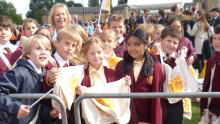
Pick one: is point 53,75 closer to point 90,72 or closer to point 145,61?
point 90,72

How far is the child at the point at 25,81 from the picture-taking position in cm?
292

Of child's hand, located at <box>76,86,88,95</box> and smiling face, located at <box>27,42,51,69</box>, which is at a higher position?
smiling face, located at <box>27,42,51,69</box>

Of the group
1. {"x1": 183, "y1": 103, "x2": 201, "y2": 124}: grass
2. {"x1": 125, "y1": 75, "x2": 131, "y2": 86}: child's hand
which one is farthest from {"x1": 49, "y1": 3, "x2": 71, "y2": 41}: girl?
{"x1": 183, "y1": 103, "x2": 201, "y2": 124}: grass

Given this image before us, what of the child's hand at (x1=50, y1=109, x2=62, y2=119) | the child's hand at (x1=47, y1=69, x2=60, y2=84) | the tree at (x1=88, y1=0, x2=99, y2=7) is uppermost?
the tree at (x1=88, y1=0, x2=99, y2=7)

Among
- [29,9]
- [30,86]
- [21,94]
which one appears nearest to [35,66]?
[30,86]

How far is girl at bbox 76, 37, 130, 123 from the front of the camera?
3.52 m

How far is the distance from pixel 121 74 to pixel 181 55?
32.1 inches

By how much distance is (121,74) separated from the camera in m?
3.62

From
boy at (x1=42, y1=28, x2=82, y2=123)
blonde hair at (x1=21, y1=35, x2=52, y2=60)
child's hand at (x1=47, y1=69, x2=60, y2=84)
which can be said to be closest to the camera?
child's hand at (x1=47, y1=69, x2=60, y2=84)

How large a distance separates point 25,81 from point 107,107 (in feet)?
2.99

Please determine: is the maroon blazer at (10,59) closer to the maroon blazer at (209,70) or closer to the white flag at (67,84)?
the white flag at (67,84)

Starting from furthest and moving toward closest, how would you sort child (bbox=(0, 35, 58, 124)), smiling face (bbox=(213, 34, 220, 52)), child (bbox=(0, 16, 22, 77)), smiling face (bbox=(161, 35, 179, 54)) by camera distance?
smiling face (bbox=(161, 35, 179, 54)), child (bbox=(0, 16, 22, 77)), smiling face (bbox=(213, 34, 220, 52)), child (bbox=(0, 35, 58, 124))

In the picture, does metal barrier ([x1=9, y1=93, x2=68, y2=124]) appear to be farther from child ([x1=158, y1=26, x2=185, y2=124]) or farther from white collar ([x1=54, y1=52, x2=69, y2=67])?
child ([x1=158, y1=26, x2=185, y2=124])

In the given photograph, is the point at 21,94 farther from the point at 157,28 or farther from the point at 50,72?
the point at 157,28
